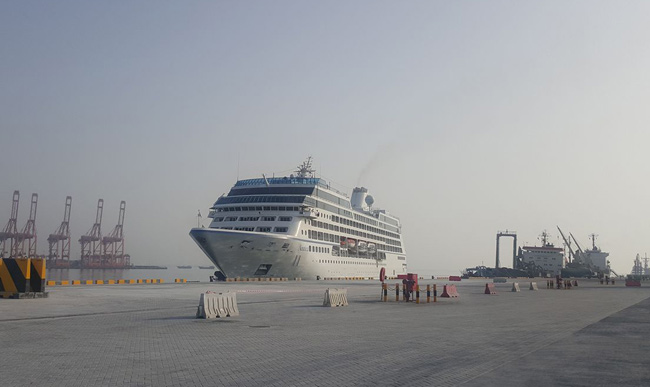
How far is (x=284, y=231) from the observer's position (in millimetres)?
63500

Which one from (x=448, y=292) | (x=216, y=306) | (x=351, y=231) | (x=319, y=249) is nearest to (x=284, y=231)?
(x=319, y=249)

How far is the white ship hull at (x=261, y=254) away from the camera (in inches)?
2292

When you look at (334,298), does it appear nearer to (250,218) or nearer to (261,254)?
(261,254)

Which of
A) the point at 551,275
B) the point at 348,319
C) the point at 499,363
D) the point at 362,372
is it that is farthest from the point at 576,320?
the point at 551,275

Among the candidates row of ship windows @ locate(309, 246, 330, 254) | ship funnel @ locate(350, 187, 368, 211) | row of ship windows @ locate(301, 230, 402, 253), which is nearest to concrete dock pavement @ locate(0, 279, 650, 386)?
row of ship windows @ locate(309, 246, 330, 254)

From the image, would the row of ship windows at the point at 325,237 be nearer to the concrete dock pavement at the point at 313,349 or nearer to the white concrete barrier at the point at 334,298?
the white concrete barrier at the point at 334,298

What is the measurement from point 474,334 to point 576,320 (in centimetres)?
675

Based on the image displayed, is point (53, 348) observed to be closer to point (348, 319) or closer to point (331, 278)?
point (348, 319)

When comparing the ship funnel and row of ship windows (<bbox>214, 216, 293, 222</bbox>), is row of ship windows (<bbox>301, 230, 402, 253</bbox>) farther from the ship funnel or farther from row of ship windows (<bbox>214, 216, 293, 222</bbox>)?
the ship funnel

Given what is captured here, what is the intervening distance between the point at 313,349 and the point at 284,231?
51.7 metres

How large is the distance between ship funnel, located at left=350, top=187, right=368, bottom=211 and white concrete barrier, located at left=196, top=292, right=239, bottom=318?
78.9 m

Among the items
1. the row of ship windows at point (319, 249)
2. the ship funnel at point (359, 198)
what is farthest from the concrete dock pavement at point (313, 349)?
the ship funnel at point (359, 198)

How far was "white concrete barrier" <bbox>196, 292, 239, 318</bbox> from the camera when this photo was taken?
1880cm

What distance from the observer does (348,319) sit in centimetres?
1914
